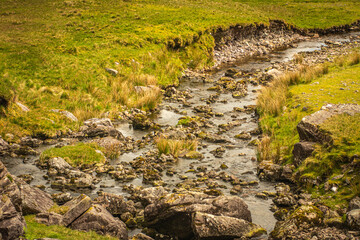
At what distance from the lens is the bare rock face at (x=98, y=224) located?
10.6m

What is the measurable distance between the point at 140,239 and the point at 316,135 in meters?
9.02

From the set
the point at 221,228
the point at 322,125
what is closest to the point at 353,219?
the point at 221,228

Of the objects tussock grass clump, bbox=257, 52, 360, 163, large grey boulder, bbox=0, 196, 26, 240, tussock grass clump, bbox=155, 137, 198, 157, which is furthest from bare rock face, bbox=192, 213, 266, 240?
tussock grass clump, bbox=155, 137, 198, 157

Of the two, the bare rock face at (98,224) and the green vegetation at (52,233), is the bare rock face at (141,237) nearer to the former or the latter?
the bare rock face at (98,224)

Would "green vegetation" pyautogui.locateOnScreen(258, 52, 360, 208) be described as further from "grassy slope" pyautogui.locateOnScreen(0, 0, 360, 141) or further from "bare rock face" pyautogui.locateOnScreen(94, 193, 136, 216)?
"grassy slope" pyautogui.locateOnScreen(0, 0, 360, 141)

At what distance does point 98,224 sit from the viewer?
10.7m

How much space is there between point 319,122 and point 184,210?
7.99 metres

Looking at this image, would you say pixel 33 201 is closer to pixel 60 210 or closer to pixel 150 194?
pixel 60 210

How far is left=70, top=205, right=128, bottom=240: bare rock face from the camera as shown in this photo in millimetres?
10562

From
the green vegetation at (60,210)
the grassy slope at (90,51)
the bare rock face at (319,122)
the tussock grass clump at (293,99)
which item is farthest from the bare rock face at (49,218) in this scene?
the bare rock face at (319,122)

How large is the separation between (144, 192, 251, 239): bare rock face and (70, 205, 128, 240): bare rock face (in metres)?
1.25

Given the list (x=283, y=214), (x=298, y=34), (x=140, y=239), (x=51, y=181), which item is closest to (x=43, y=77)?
(x=51, y=181)

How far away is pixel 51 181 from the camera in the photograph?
15086 mm

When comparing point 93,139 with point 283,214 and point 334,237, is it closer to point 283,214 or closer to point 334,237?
point 283,214
